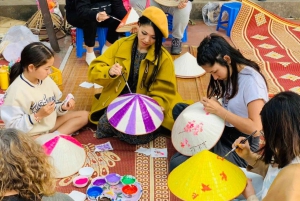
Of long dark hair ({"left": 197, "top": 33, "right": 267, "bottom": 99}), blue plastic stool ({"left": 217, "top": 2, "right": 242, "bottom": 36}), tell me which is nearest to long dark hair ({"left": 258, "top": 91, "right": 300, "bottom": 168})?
long dark hair ({"left": 197, "top": 33, "right": 267, "bottom": 99})

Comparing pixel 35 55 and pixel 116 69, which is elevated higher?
pixel 35 55

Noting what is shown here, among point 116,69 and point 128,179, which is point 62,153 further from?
point 116,69

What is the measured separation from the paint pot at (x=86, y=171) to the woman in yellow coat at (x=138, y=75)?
360 mm

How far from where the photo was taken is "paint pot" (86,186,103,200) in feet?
7.04

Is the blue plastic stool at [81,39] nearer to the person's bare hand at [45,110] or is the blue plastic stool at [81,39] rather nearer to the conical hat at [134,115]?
the conical hat at [134,115]

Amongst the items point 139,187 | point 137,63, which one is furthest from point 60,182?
point 137,63

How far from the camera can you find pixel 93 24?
3.74 m

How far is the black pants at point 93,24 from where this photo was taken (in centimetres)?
372

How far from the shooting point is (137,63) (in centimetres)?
272

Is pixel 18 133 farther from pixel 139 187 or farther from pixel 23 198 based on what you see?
pixel 139 187

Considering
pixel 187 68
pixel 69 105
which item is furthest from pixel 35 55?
pixel 187 68

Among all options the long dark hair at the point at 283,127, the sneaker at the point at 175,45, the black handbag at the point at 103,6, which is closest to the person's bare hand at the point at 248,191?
the long dark hair at the point at 283,127

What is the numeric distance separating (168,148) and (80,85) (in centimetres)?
121

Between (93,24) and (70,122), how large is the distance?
135 cm
